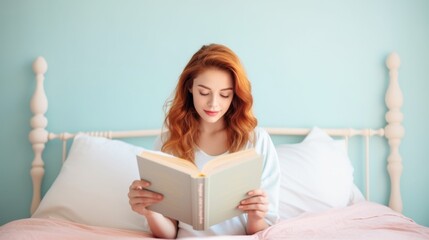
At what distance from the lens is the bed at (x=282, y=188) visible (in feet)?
4.72

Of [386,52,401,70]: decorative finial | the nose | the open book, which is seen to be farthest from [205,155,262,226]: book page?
[386,52,401,70]: decorative finial

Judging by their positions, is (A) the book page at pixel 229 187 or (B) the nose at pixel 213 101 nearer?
(A) the book page at pixel 229 187

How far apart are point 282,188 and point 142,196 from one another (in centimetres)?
82

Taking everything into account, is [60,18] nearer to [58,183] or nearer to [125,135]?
[125,135]

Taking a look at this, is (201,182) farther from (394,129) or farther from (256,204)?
(394,129)

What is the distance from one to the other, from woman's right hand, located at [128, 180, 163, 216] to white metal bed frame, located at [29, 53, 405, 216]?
886 mm

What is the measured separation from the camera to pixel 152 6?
2.19 m

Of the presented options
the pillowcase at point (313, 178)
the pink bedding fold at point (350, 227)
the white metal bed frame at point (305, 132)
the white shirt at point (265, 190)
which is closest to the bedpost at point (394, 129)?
the white metal bed frame at point (305, 132)

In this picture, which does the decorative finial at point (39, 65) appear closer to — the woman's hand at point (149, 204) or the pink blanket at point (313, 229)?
the pink blanket at point (313, 229)

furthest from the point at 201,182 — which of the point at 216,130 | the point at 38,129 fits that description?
the point at 38,129

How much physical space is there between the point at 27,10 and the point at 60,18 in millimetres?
143

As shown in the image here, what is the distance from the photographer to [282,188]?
1.89 metres

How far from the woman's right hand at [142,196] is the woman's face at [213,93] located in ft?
0.93

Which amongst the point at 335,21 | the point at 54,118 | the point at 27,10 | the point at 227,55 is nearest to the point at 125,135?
the point at 54,118
